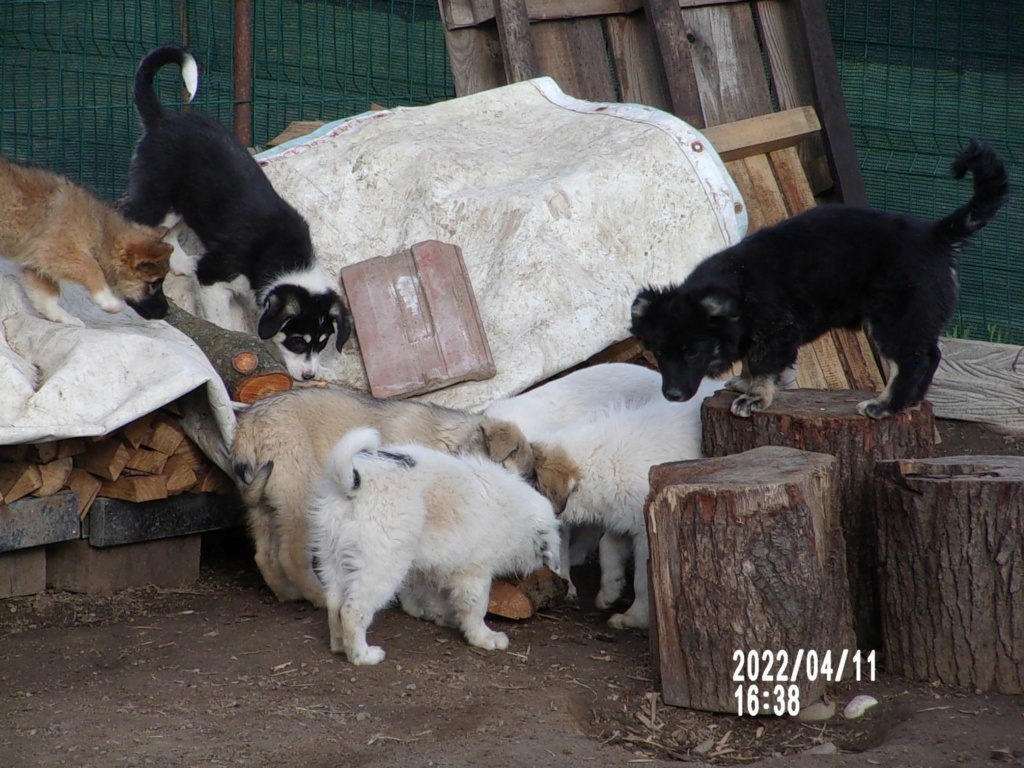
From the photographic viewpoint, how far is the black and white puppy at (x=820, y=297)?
4402 millimetres

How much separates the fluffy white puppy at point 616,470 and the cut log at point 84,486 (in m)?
1.95

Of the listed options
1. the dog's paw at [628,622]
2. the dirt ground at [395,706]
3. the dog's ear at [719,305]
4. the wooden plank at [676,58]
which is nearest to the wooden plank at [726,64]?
the wooden plank at [676,58]

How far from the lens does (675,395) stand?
185 inches

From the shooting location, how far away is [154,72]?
629cm

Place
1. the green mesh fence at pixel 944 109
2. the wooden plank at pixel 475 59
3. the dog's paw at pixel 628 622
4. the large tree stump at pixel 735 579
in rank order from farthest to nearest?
the wooden plank at pixel 475 59, the green mesh fence at pixel 944 109, the dog's paw at pixel 628 622, the large tree stump at pixel 735 579

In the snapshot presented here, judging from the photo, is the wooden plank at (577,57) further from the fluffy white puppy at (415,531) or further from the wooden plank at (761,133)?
the fluffy white puppy at (415,531)

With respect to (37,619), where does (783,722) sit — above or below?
below

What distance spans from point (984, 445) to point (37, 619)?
5.19 metres

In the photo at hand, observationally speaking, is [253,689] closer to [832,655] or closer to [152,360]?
[152,360]

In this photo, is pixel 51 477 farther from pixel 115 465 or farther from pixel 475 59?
pixel 475 59

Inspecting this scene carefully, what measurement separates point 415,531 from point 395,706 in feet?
2.09

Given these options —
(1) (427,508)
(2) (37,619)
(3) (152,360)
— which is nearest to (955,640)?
(1) (427,508)

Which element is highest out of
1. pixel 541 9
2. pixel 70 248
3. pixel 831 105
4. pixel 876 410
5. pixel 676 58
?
pixel 541 9

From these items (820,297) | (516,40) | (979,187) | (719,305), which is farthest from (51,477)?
(516,40)
